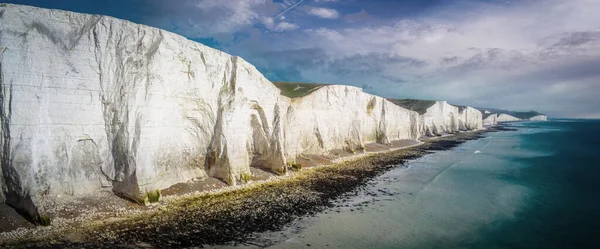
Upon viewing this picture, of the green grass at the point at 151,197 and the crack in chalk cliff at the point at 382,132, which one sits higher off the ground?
the crack in chalk cliff at the point at 382,132

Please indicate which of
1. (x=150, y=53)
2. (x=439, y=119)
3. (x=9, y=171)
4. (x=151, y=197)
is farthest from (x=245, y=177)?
(x=439, y=119)

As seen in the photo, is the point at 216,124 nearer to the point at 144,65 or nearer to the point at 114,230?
the point at 144,65

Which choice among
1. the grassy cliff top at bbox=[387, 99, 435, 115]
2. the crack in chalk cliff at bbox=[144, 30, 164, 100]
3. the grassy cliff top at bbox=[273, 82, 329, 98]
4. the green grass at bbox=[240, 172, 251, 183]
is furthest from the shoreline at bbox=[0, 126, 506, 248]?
the grassy cliff top at bbox=[387, 99, 435, 115]

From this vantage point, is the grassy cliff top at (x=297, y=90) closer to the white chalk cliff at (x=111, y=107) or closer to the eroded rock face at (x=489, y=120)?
the white chalk cliff at (x=111, y=107)

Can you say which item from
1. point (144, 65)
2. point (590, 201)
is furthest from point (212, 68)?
point (590, 201)

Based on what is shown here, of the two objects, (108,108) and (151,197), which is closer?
(108,108)

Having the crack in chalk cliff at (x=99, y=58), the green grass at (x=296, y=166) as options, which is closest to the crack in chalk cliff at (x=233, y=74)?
the crack in chalk cliff at (x=99, y=58)

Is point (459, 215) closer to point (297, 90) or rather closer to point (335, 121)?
point (335, 121)
